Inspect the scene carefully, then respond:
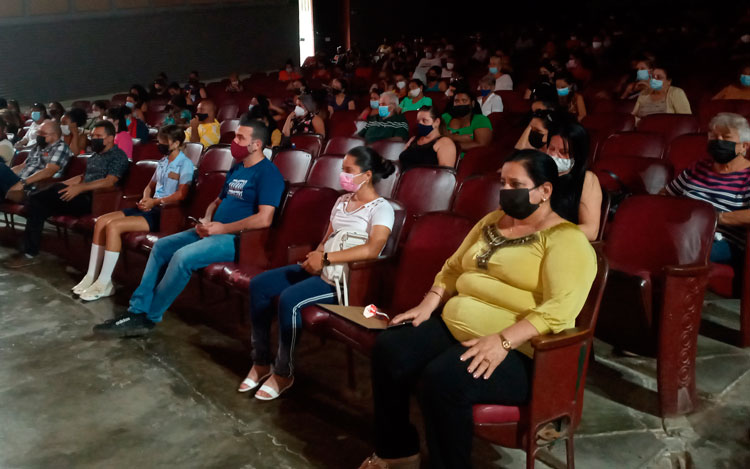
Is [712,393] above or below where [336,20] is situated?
below

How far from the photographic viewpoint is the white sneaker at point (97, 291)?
4473 mm

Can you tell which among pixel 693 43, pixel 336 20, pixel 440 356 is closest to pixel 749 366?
pixel 440 356

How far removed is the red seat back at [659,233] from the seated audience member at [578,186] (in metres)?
0.16

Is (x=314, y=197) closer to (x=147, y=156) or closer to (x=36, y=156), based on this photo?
A: (x=147, y=156)

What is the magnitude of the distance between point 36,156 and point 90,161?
0.98 metres

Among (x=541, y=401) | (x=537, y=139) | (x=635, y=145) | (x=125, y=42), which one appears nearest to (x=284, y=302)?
(x=541, y=401)

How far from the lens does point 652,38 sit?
11031 millimetres

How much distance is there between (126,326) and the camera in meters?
3.81

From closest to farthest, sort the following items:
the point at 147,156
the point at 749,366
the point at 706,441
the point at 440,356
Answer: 1. the point at 440,356
2. the point at 706,441
3. the point at 749,366
4. the point at 147,156

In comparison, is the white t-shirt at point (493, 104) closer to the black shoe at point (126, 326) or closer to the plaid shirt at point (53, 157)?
the plaid shirt at point (53, 157)

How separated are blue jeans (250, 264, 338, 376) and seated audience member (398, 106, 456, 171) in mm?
1453

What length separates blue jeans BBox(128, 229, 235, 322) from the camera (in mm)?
3730

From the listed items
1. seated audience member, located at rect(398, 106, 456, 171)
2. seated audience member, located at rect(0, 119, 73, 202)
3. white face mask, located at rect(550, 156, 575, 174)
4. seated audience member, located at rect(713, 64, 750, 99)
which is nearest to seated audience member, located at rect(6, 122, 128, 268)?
seated audience member, located at rect(0, 119, 73, 202)

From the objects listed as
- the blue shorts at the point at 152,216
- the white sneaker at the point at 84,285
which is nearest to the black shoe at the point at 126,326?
the white sneaker at the point at 84,285
